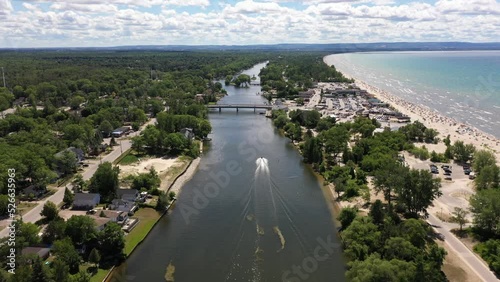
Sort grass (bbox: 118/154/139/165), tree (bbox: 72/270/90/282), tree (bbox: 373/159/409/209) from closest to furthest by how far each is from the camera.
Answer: tree (bbox: 72/270/90/282), tree (bbox: 373/159/409/209), grass (bbox: 118/154/139/165)

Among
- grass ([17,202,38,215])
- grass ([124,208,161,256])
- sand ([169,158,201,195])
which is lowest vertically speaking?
sand ([169,158,201,195])

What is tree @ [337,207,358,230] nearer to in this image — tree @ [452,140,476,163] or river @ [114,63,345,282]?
river @ [114,63,345,282]

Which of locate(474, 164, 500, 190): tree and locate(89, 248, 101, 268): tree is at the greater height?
locate(474, 164, 500, 190): tree

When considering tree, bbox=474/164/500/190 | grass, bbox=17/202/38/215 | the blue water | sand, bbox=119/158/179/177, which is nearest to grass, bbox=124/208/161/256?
grass, bbox=17/202/38/215

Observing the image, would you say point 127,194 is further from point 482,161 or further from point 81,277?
point 482,161

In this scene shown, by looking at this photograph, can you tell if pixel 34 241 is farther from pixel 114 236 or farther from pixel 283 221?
pixel 283 221

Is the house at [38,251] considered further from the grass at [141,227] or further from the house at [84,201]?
the house at [84,201]

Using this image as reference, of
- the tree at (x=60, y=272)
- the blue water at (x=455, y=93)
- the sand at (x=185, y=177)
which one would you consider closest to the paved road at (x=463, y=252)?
the sand at (x=185, y=177)

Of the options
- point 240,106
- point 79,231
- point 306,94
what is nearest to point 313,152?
point 79,231
